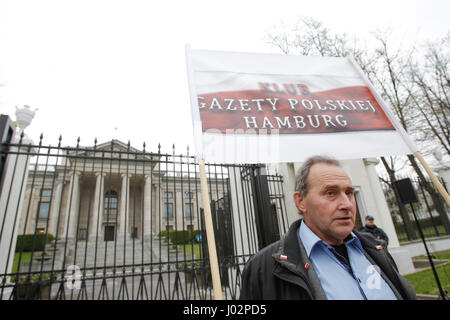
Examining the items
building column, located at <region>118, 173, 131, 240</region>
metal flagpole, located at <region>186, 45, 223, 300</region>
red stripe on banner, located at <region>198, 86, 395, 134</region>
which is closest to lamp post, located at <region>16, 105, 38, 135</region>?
building column, located at <region>118, 173, 131, 240</region>

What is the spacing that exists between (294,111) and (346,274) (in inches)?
53.9

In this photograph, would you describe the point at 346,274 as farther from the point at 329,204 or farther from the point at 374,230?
the point at 374,230

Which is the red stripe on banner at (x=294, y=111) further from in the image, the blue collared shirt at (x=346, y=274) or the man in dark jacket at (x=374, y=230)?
the man in dark jacket at (x=374, y=230)

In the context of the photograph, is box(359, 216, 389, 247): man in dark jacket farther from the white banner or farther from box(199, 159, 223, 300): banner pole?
box(199, 159, 223, 300): banner pole

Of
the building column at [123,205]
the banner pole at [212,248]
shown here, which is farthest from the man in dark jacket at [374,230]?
the building column at [123,205]

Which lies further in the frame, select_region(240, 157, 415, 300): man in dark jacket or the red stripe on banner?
the red stripe on banner

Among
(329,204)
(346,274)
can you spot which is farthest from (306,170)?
(346,274)

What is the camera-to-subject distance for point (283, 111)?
6.86 ft

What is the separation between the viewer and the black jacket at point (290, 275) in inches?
49.2

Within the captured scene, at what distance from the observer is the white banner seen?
1795mm

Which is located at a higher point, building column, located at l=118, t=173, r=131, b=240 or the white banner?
building column, located at l=118, t=173, r=131, b=240
